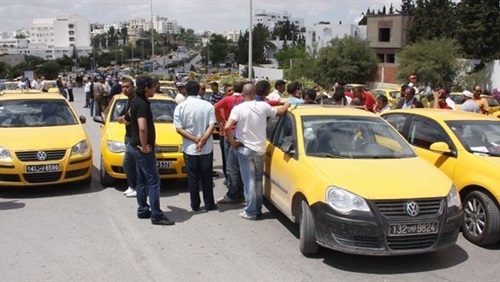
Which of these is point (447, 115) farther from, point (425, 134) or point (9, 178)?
point (9, 178)

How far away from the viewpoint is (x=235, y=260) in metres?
5.20

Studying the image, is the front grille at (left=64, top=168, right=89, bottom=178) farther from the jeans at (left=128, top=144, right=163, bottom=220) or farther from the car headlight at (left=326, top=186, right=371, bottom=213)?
the car headlight at (left=326, top=186, right=371, bottom=213)

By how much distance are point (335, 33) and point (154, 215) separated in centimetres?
7461

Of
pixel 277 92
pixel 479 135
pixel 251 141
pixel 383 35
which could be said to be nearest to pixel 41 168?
pixel 251 141

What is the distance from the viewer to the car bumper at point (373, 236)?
475 centimetres

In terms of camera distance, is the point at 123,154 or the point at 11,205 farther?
the point at 123,154

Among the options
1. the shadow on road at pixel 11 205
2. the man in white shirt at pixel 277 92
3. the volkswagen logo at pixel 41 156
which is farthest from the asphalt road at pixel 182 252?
the man in white shirt at pixel 277 92

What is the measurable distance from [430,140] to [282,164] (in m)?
2.27

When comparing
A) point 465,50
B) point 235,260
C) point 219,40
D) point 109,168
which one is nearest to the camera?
point 235,260

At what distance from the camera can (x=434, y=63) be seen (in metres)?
39.9

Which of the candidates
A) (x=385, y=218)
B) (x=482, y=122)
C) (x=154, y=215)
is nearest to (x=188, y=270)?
(x=154, y=215)

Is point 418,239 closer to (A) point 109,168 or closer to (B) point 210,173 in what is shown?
(B) point 210,173

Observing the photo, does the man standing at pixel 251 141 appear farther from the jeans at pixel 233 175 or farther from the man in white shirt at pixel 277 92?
the man in white shirt at pixel 277 92

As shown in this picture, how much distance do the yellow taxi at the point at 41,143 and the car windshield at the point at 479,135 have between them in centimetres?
569
